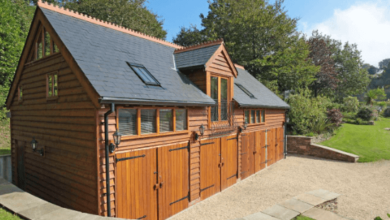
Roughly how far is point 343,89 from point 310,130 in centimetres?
2777

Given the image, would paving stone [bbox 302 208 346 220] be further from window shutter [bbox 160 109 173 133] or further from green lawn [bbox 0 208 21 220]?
green lawn [bbox 0 208 21 220]

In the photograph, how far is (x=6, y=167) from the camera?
36.1 ft

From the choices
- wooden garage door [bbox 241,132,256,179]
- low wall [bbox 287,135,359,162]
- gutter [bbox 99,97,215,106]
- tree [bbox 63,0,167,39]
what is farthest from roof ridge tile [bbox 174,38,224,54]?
tree [bbox 63,0,167,39]

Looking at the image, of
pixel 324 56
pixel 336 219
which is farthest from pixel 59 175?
pixel 324 56

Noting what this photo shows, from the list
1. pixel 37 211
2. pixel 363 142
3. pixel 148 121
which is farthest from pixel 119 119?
pixel 363 142

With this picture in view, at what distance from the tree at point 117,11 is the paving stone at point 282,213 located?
26.6 m

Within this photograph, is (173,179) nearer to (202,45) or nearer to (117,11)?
(202,45)

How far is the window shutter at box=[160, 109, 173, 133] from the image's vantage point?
25.3 feet

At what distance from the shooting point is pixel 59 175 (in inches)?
294

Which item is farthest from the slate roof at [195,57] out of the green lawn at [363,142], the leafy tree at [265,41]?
the leafy tree at [265,41]

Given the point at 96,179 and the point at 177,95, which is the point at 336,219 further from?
the point at 96,179

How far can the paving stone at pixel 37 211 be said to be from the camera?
5.34 meters

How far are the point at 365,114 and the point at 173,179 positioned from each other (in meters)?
28.0

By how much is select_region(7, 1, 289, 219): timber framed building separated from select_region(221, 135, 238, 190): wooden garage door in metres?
0.05
